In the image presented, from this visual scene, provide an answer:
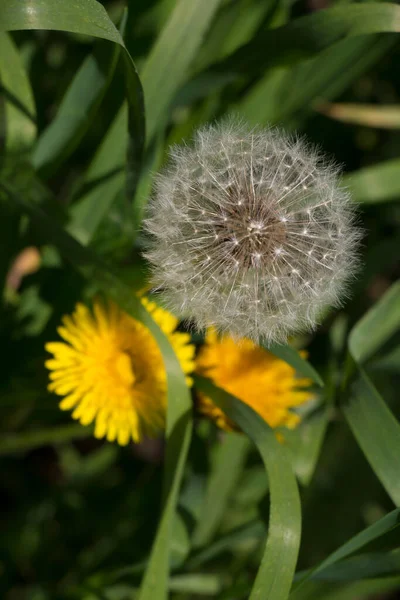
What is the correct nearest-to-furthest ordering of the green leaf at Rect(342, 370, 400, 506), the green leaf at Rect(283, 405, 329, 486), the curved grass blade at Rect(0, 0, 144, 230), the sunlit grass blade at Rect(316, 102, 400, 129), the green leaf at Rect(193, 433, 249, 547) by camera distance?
the curved grass blade at Rect(0, 0, 144, 230), the green leaf at Rect(342, 370, 400, 506), the green leaf at Rect(283, 405, 329, 486), the green leaf at Rect(193, 433, 249, 547), the sunlit grass blade at Rect(316, 102, 400, 129)

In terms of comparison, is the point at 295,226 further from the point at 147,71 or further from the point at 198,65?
the point at 198,65

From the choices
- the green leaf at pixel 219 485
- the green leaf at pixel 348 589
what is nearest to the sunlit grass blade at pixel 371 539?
the green leaf at pixel 348 589

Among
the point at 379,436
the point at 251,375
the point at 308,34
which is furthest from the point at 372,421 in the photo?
the point at 308,34

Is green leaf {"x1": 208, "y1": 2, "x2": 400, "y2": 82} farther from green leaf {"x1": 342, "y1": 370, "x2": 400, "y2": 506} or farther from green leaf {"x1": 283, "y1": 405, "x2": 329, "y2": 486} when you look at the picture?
green leaf {"x1": 283, "y1": 405, "x2": 329, "y2": 486}

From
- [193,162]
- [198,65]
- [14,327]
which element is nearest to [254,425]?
[193,162]

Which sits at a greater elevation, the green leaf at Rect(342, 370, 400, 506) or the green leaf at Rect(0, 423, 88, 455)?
the green leaf at Rect(342, 370, 400, 506)

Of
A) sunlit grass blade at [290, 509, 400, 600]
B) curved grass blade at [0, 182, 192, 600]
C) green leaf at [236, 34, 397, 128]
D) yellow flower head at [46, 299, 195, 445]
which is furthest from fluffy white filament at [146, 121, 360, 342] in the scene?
green leaf at [236, 34, 397, 128]
